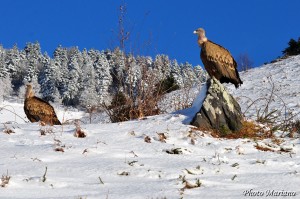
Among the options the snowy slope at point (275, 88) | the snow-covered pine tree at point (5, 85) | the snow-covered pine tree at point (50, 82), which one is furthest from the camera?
the snow-covered pine tree at point (5, 85)

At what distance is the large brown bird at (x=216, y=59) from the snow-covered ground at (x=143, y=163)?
1129 millimetres

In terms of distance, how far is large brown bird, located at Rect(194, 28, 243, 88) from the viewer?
7.27 metres

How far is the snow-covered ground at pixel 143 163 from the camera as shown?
10.5 ft

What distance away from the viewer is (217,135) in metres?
5.84

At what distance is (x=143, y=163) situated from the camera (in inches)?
164

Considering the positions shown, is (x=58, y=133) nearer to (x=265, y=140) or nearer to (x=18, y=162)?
(x=18, y=162)

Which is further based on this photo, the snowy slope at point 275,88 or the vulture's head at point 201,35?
the snowy slope at point 275,88

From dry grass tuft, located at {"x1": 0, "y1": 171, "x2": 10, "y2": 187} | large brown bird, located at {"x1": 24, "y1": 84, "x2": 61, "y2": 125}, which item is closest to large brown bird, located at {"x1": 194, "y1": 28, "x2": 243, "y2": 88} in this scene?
large brown bird, located at {"x1": 24, "y1": 84, "x2": 61, "y2": 125}

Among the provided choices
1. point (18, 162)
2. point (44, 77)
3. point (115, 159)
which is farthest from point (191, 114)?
point (44, 77)

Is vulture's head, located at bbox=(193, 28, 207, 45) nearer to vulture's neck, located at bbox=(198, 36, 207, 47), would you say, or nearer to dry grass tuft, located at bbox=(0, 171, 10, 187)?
vulture's neck, located at bbox=(198, 36, 207, 47)

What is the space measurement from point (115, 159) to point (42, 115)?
445 centimetres

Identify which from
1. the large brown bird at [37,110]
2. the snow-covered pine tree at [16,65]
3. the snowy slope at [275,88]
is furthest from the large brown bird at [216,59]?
the snow-covered pine tree at [16,65]

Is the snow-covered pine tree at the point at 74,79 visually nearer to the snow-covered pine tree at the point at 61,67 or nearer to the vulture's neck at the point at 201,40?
the snow-covered pine tree at the point at 61,67

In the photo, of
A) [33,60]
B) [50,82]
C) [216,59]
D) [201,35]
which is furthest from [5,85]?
[216,59]
